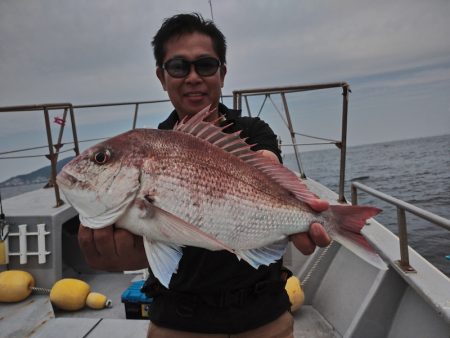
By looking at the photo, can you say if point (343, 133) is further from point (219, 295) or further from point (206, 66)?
point (219, 295)

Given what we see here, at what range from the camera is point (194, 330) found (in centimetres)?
177

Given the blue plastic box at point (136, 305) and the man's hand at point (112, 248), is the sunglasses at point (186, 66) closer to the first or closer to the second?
the man's hand at point (112, 248)

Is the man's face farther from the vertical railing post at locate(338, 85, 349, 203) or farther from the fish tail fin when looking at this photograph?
the vertical railing post at locate(338, 85, 349, 203)

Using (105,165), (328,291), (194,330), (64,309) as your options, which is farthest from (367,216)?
(64,309)

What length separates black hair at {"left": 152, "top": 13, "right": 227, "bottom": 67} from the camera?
2.09 m

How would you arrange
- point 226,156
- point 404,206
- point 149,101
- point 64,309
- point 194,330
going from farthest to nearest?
point 149,101 → point 64,309 → point 404,206 → point 194,330 → point 226,156

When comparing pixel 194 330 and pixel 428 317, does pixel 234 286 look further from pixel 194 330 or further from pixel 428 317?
pixel 428 317

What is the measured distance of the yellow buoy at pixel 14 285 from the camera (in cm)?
421

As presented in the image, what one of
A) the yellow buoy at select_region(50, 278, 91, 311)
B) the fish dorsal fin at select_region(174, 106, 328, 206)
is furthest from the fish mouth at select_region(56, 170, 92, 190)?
the yellow buoy at select_region(50, 278, 91, 311)

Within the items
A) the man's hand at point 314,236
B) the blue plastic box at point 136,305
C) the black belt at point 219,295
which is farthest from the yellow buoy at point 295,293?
the man's hand at point 314,236

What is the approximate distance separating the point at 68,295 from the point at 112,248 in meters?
3.39

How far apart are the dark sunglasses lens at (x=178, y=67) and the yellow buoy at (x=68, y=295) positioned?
3680mm

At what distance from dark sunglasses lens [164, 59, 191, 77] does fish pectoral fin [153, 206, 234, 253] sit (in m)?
0.97

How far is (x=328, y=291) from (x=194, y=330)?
2670mm
